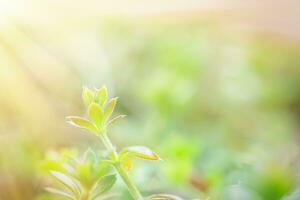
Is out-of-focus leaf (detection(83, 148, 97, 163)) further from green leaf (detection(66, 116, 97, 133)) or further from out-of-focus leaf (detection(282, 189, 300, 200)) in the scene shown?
out-of-focus leaf (detection(282, 189, 300, 200))

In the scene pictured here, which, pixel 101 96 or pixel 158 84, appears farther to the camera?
pixel 158 84

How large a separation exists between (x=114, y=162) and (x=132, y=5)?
1.16m

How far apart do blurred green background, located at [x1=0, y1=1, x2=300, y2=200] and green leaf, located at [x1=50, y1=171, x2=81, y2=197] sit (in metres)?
0.15

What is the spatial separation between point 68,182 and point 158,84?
0.80 metres

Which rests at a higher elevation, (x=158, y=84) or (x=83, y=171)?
(x=158, y=84)

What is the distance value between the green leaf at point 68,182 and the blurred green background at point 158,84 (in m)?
0.15

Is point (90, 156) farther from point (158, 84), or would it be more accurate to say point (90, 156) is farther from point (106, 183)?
point (158, 84)

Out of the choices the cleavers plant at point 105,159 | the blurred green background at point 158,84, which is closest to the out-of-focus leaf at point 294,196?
the cleavers plant at point 105,159

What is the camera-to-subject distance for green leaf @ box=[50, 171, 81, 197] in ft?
1.51

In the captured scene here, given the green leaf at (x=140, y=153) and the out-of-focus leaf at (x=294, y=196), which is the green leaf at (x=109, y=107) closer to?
the green leaf at (x=140, y=153)

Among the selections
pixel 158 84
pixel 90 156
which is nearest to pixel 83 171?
pixel 90 156

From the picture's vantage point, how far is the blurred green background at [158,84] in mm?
857

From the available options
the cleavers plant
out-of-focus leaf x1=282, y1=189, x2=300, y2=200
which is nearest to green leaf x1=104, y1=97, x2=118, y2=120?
the cleavers plant

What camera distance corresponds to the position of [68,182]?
1.53 feet
